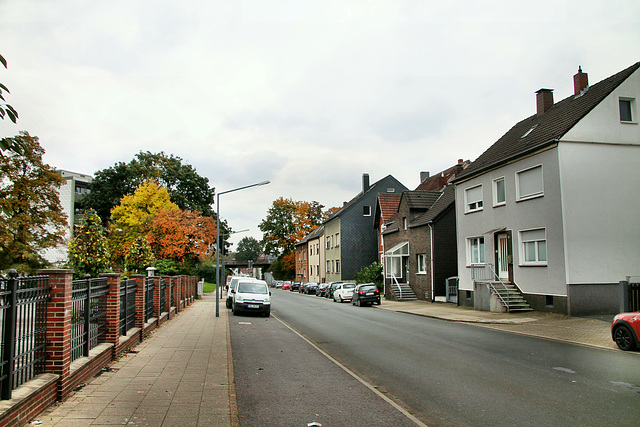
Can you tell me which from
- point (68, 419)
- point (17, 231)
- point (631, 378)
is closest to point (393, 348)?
point (631, 378)

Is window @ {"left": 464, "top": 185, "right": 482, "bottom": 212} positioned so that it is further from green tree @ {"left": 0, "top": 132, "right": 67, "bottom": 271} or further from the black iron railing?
green tree @ {"left": 0, "top": 132, "right": 67, "bottom": 271}

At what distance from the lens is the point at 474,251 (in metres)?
26.0

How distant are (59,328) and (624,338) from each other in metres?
11.3

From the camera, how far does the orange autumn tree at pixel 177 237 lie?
37344mm

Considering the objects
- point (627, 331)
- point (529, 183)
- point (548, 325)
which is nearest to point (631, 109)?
point (529, 183)

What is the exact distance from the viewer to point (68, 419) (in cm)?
573

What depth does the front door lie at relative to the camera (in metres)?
22.8

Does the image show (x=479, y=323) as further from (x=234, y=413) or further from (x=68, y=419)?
(x=68, y=419)

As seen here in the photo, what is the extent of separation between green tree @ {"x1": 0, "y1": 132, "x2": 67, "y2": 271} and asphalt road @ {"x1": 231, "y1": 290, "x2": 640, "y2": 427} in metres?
24.6

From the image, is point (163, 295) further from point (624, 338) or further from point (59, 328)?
point (624, 338)

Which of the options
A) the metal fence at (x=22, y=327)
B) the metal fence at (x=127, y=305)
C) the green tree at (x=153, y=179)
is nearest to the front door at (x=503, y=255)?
the metal fence at (x=127, y=305)

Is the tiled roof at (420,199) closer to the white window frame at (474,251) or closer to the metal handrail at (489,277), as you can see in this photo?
the white window frame at (474,251)

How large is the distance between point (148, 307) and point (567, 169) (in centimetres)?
1572

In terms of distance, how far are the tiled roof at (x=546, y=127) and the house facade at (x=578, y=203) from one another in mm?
77
